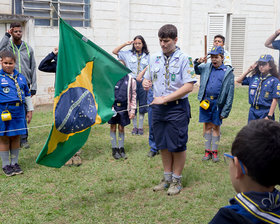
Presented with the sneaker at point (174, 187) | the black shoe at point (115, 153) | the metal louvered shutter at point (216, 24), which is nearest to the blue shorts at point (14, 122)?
the black shoe at point (115, 153)

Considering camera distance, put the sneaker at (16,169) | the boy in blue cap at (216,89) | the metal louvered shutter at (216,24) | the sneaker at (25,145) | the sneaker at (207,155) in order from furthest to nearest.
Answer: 1. the metal louvered shutter at (216,24)
2. the sneaker at (25,145)
3. the sneaker at (207,155)
4. the boy in blue cap at (216,89)
5. the sneaker at (16,169)

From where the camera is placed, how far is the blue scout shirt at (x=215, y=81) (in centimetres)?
617

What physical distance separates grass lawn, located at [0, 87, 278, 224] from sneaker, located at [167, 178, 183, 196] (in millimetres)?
77

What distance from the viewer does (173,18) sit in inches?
532

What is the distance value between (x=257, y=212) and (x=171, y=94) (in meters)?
3.22

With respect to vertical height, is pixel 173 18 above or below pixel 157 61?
above

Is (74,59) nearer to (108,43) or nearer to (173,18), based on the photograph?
(108,43)

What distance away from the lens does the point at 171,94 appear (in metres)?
4.67

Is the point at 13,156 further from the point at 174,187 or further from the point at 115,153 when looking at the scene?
the point at 174,187

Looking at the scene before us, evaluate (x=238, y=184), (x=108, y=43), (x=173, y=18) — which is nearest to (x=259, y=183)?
(x=238, y=184)

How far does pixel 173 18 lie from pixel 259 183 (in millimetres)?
12532

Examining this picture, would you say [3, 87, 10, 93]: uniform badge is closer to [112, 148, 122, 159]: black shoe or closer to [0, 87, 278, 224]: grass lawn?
[0, 87, 278, 224]: grass lawn

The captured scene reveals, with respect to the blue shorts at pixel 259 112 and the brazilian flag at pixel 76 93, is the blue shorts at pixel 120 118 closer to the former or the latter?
the brazilian flag at pixel 76 93

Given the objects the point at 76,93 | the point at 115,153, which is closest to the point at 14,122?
the point at 76,93
